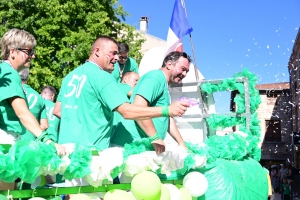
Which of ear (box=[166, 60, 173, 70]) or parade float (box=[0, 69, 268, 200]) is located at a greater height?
ear (box=[166, 60, 173, 70])

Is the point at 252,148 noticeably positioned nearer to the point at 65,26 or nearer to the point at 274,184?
the point at 65,26

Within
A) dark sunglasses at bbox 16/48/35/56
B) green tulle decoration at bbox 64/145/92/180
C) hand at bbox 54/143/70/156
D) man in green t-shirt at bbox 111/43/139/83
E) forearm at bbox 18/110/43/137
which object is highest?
man in green t-shirt at bbox 111/43/139/83

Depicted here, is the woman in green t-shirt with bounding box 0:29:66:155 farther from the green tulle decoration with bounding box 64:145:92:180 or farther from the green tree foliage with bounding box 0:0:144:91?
the green tree foliage with bounding box 0:0:144:91

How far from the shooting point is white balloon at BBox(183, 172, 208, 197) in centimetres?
323

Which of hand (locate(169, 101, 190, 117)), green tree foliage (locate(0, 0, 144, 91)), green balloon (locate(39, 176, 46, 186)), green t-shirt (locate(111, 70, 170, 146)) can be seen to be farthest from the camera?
green tree foliage (locate(0, 0, 144, 91))

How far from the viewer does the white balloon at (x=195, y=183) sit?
3234 millimetres

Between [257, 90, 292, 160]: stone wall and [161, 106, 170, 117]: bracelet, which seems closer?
[161, 106, 170, 117]: bracelet

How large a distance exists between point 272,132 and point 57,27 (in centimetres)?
2423

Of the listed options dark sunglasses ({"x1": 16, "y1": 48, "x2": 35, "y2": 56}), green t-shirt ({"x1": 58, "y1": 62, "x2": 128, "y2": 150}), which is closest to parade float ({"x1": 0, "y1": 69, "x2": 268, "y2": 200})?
green t-shirt ({"x1": 58, "y1": 62, "x2": 128, "y2": 150})

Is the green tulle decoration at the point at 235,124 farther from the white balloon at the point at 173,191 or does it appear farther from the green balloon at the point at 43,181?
the green balloon at the point at 43,181

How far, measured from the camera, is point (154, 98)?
→ 308cm

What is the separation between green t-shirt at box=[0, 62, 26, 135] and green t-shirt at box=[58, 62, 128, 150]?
1.08ft

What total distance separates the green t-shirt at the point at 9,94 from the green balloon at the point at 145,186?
811 mm

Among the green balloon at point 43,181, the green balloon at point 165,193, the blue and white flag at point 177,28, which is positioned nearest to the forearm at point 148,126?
the green balloon at point 165,193
